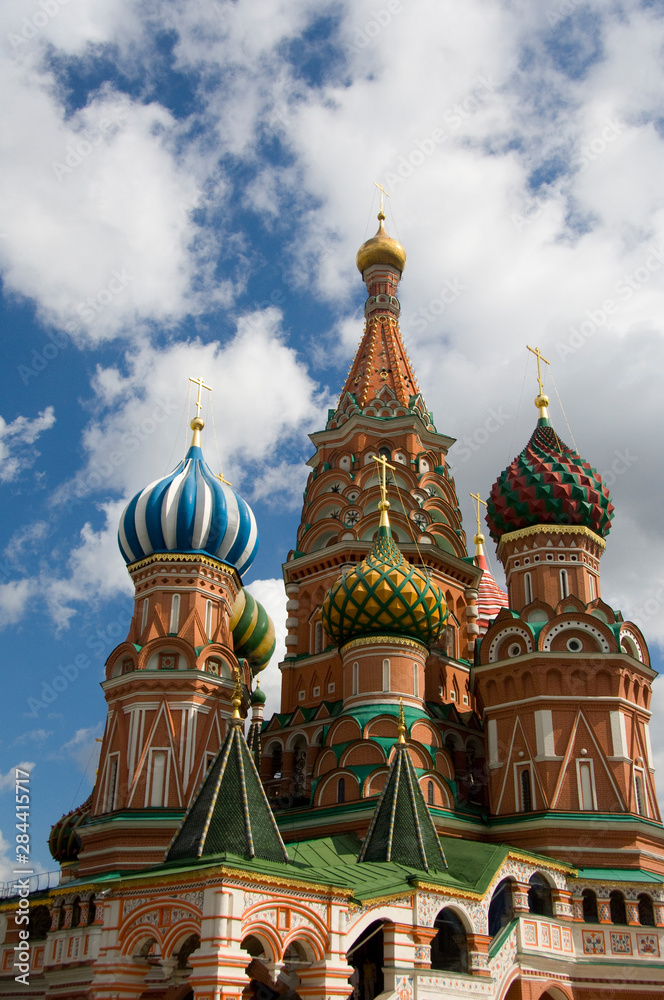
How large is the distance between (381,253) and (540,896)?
1813 cm

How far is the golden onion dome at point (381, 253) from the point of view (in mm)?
28812

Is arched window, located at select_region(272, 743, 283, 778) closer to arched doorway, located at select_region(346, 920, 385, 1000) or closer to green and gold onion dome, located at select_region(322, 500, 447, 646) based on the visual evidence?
green and gold onion dome, located at select_region(322, 500, 447, 646)

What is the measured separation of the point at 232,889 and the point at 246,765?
2361mm

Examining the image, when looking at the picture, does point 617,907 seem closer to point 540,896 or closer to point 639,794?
point 540,896

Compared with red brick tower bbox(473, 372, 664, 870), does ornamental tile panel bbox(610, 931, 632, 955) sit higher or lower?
lower

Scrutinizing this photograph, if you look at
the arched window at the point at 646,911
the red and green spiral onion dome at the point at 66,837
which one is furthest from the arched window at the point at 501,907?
the red and green spiral onion dome at the point at 66,837

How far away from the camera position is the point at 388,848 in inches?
575

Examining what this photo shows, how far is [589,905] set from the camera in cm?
1750

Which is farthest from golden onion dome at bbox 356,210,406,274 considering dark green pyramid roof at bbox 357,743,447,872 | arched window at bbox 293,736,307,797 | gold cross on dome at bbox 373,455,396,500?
dark green pyramid roof at bbox 357,743,447,872

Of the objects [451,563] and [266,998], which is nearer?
[266,998]

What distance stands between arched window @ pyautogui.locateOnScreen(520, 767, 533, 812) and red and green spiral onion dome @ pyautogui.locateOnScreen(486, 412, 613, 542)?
5.26 m

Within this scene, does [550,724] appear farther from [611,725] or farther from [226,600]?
[226,600]

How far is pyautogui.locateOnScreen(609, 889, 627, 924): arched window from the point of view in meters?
17.4

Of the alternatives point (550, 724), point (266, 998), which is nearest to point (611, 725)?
point (550, 724)
